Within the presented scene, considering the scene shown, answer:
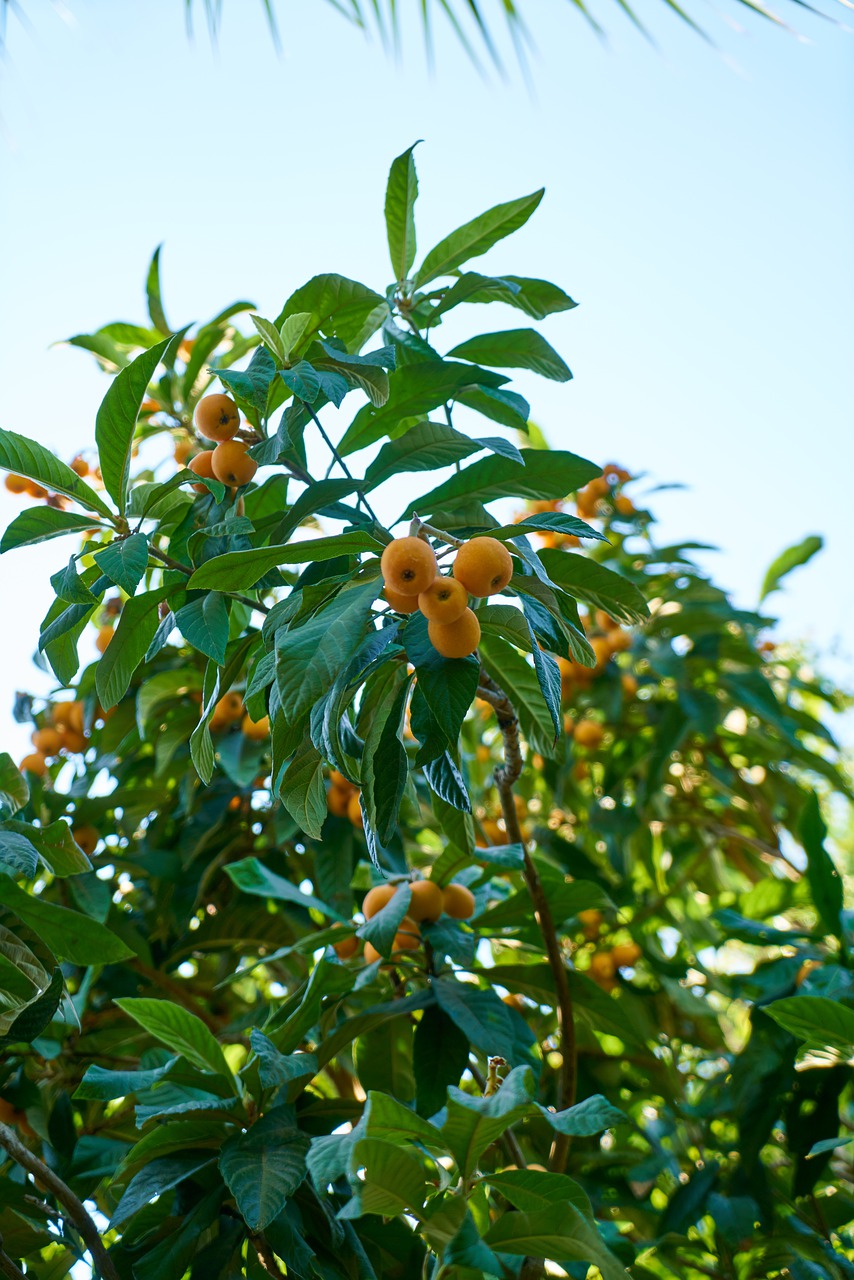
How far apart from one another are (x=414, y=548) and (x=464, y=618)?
69 millimetres

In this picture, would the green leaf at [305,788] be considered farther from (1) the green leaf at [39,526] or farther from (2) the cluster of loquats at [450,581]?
(1) the green leaf at [39,526]

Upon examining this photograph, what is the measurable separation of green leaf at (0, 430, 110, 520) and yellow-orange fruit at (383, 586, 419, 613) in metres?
0.33

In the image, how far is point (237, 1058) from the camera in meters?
2.36

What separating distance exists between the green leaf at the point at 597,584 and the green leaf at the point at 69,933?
60 centimetres

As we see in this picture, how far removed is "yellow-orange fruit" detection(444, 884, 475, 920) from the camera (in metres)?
1.36

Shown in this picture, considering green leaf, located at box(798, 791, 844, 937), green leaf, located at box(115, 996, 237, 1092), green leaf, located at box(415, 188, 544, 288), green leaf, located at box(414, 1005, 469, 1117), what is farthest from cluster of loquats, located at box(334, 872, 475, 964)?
green leaf, located at box(415, 188, 544, 288)

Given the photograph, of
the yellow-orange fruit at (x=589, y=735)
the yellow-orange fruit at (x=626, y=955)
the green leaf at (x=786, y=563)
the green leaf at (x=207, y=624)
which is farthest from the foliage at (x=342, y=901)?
the green leaf at (x=786, y=563)

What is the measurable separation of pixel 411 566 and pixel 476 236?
0.53 meters

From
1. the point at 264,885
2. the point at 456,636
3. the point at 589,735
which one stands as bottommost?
the point at 589,735

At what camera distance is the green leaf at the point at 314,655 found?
80cm

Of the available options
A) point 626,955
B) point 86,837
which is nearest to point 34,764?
point 86,837

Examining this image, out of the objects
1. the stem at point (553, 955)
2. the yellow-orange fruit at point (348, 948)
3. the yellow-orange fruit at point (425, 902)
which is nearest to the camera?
the stem at point (553, 955)

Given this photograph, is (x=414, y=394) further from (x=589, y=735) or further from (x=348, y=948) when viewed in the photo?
(x=589, y=735)

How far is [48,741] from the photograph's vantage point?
6.61 ft
